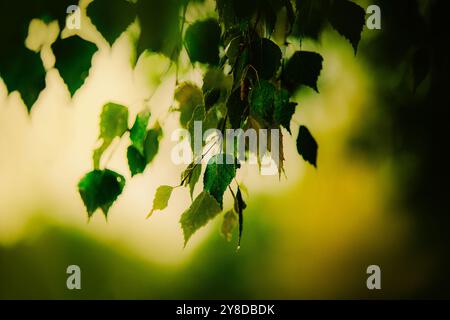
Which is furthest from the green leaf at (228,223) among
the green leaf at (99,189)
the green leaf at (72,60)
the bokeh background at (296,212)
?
the green leaf at (72,60)

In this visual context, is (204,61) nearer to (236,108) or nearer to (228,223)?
(236,108)

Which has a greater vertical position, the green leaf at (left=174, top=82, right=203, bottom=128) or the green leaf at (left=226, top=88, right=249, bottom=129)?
the green leaf at (left=174, top=82, right=203, bottom=128)

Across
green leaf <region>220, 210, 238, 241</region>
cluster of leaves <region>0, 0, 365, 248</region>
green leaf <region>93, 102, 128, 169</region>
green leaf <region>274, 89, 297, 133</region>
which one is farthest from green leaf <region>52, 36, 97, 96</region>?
green leaf <region>220, 210, 238, 241</region>

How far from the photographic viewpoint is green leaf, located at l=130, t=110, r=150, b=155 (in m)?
0.61

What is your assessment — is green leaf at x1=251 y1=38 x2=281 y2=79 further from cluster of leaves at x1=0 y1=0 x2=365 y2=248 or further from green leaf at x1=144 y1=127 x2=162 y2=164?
green leaf at x1=144 y1=127 x2=162 y2=164

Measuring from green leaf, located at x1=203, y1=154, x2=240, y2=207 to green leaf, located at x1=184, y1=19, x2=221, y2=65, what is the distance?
17 centimetres

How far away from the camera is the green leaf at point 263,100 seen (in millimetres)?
449

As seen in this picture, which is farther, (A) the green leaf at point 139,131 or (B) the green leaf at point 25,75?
(A) the green leaf at point 139,131

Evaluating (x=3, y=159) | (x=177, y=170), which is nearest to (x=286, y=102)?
(x=177, y=170)

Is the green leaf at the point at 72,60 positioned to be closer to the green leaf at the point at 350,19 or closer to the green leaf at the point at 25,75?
the green leaf at the point at 25,75

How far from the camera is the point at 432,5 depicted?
844 mm

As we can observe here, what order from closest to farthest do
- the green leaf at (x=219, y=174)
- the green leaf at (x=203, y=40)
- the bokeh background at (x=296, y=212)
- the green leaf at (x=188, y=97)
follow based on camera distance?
the green leaf at (x=219, y=174) < the green leaf at (x=203, y=40) < the green leaf at (x=188, y=97) < the bokeh background at (x=296, y=212)

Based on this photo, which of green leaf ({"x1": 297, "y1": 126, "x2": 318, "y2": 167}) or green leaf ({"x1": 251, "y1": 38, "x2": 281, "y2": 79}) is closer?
green leaf ({"x1": 251, "y1": 38, "x2": 281, "y2": 79})

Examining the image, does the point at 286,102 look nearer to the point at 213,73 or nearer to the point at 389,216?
the point at 213,73
